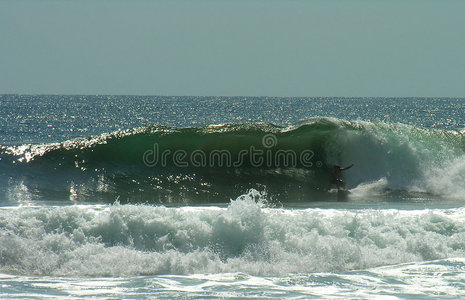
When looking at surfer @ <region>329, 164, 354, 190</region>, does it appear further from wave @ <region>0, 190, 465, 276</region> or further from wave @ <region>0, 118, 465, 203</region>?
wave @ <region>0, 190, 465, 276</region>

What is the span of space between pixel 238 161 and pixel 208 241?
8632mm

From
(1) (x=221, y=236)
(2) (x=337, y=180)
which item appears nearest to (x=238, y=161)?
(2) (x=337, y=180)

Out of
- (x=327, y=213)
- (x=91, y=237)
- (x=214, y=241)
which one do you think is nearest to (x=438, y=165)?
(x=327, y=213)

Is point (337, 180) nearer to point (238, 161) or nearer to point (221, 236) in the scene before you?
point (238, 161)

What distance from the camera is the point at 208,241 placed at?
9.28m

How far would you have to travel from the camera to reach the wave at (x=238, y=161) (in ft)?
50.7

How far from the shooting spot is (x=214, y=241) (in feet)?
30.5

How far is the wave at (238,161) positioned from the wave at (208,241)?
15.3 feet

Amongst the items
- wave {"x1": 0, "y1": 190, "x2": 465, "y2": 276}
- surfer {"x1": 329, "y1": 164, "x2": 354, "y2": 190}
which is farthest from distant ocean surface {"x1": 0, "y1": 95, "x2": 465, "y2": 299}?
surfer {"x1": 329, "y1": 164, "x2": 354, "y2": 190}

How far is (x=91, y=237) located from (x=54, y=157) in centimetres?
862

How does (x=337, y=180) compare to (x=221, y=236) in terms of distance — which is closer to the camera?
(x=221, y=236)

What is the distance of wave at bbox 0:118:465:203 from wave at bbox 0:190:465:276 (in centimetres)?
467

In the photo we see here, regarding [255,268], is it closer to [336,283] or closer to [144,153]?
[336,283]

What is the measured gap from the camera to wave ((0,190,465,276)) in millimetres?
8602
